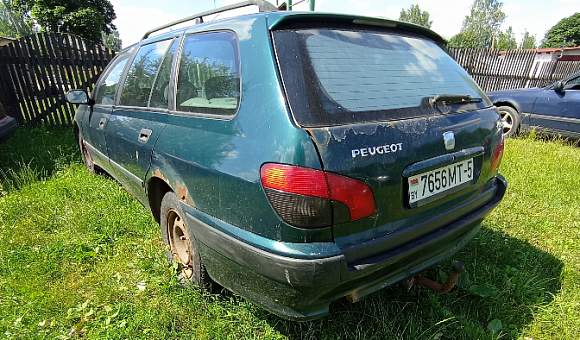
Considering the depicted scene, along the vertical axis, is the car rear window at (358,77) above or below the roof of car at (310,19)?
below

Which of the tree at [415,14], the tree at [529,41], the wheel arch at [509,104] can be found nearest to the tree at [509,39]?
the tree at [529,41]

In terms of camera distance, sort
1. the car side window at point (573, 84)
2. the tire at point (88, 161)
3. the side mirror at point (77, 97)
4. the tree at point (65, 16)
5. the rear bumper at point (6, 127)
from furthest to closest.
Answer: the tree at point (65, 16)
the car side window at point (573, 84)
the rear bumper at point (6, 127)
the tire at point (88, 161)
the side mirror at point (77, 97)

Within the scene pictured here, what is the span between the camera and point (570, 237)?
9.20ft

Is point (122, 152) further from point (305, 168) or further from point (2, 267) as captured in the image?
point (305, 168)

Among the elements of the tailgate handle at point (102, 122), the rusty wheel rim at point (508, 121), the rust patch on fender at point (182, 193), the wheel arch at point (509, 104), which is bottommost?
the rusty wheel rim at point (508, 121)

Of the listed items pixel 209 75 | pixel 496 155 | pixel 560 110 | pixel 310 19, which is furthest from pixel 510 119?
pixel 209 75

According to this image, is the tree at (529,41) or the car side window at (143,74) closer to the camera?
the car side window at (143,74)

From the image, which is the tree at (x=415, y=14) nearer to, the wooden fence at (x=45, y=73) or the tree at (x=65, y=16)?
the tree at (x=65, y=16)

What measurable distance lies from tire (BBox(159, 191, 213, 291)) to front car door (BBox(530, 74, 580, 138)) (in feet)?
20.6

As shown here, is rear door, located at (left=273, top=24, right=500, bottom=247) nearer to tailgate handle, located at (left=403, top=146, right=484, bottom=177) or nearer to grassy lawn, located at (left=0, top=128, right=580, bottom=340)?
tailgate handle, located at (left=403, top=146, right=484, bottom=177)

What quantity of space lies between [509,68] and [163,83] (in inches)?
442

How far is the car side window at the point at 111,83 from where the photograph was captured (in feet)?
9.93

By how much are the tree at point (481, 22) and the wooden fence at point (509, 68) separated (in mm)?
51951

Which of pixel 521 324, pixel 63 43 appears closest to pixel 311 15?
pixel 521 324
